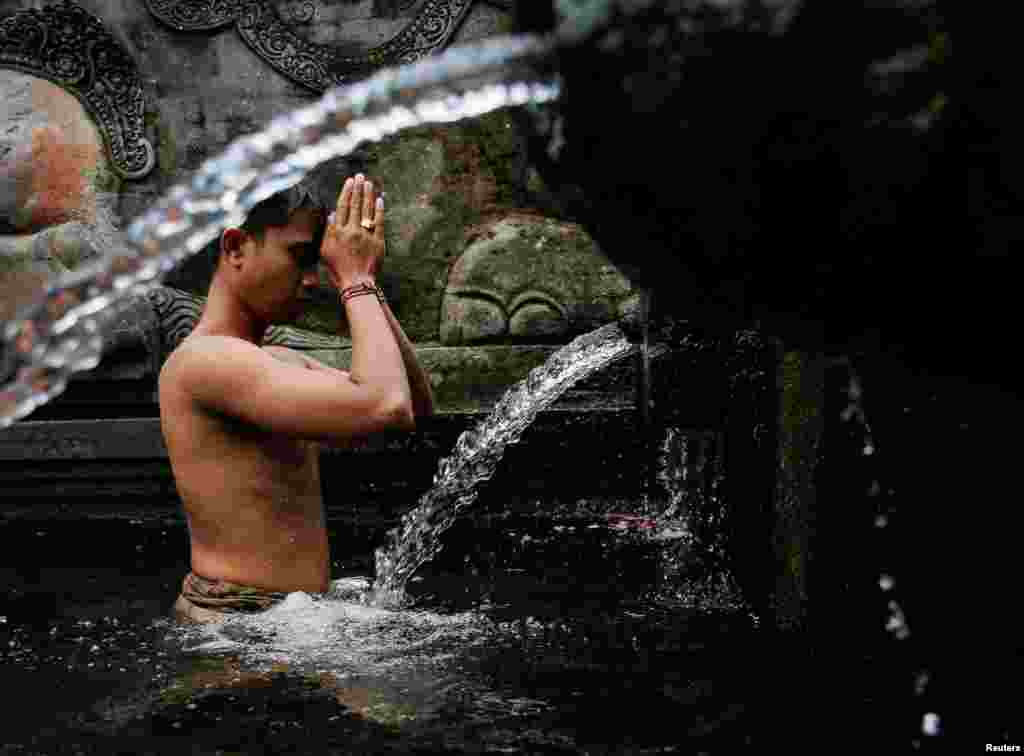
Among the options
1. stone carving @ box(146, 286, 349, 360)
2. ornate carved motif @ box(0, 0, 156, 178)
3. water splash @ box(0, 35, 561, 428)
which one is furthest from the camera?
ornate carved motif @ box(0, 0, 156, 178)

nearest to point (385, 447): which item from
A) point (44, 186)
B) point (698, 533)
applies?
point (698, 533)

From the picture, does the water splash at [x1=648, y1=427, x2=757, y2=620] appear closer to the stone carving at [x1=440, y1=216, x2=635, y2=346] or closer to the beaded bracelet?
the beaded bracelet

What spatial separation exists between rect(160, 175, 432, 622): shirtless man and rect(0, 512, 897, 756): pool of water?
0.39 feet

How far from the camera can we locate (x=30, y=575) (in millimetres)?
3354

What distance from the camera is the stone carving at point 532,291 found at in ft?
15.8

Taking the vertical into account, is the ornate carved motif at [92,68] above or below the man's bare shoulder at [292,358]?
above

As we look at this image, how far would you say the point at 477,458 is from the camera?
3271 mm

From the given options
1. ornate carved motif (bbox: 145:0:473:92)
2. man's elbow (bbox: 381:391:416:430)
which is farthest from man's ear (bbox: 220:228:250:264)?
ornate carved motif (bbox: 145:0:473:92)

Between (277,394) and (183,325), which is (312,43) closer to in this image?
(183,325)

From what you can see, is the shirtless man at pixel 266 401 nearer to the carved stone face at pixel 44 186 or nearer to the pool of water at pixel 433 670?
the pool of water at pixel 433 670

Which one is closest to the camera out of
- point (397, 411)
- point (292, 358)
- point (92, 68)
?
point (397, 411)

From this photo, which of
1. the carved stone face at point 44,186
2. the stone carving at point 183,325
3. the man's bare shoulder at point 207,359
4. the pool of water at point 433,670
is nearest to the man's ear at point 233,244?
the man's bare shoulder at point 207,359

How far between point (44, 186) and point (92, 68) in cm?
71

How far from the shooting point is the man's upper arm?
2.15 metres
